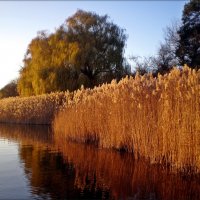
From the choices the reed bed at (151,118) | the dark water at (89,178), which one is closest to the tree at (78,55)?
the reed bed at (151,118)

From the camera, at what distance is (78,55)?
32.3 m

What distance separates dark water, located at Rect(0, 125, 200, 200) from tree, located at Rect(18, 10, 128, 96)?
67.6ft

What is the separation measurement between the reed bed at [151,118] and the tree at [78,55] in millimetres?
17575

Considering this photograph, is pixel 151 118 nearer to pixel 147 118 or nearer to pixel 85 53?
pixel 147 118

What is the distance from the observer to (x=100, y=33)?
1348 inches

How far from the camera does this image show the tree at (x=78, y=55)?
1276 inches

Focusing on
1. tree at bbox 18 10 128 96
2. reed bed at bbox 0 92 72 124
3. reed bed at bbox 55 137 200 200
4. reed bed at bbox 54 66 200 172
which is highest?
tree at bbox 18 10 128 96

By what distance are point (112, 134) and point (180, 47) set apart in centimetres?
1992

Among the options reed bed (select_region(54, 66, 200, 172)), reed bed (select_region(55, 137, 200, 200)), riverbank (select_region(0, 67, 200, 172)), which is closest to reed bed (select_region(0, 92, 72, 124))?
riverbank (select_region(0, 67, 200, 172))

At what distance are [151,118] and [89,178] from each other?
101 inches

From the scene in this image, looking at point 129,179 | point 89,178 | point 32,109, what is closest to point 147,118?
point 129,179

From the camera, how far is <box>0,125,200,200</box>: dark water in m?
7.13

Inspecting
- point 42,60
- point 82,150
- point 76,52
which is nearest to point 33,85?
point 42,60

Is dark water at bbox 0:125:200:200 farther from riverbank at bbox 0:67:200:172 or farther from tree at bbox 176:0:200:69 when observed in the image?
tree at bbox 176:0:200:69
